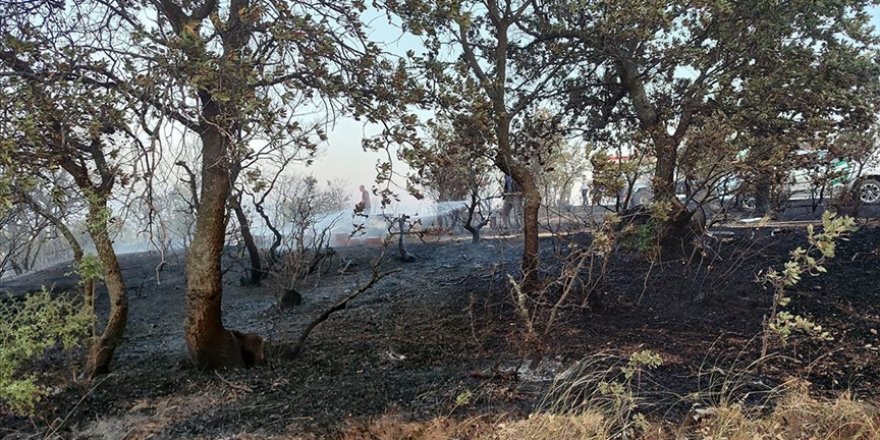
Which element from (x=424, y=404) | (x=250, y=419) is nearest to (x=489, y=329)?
(x=424, y=404)

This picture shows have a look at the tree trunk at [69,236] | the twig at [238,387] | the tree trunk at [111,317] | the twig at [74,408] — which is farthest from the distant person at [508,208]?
the twig at [74,408]

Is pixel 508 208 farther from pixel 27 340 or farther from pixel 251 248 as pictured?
pixel 27 340

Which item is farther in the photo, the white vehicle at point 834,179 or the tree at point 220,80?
the white vehicle at point 834,179

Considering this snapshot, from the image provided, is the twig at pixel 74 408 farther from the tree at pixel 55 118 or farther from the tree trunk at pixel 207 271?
the tree at pixel 55 118

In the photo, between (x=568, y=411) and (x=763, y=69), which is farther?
(x=763, y=69)

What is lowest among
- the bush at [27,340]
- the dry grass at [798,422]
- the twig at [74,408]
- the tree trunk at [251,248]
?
the dry grass at [798,422]

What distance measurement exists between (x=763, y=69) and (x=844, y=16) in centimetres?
92

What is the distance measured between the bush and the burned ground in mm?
338

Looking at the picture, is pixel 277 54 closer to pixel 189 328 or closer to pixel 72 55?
pixel 72 55

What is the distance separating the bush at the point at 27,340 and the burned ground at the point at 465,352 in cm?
34

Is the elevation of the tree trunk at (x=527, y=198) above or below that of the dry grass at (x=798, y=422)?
above

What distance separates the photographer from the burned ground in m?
2.79

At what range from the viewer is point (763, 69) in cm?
460

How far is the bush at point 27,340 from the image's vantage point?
243 cm
